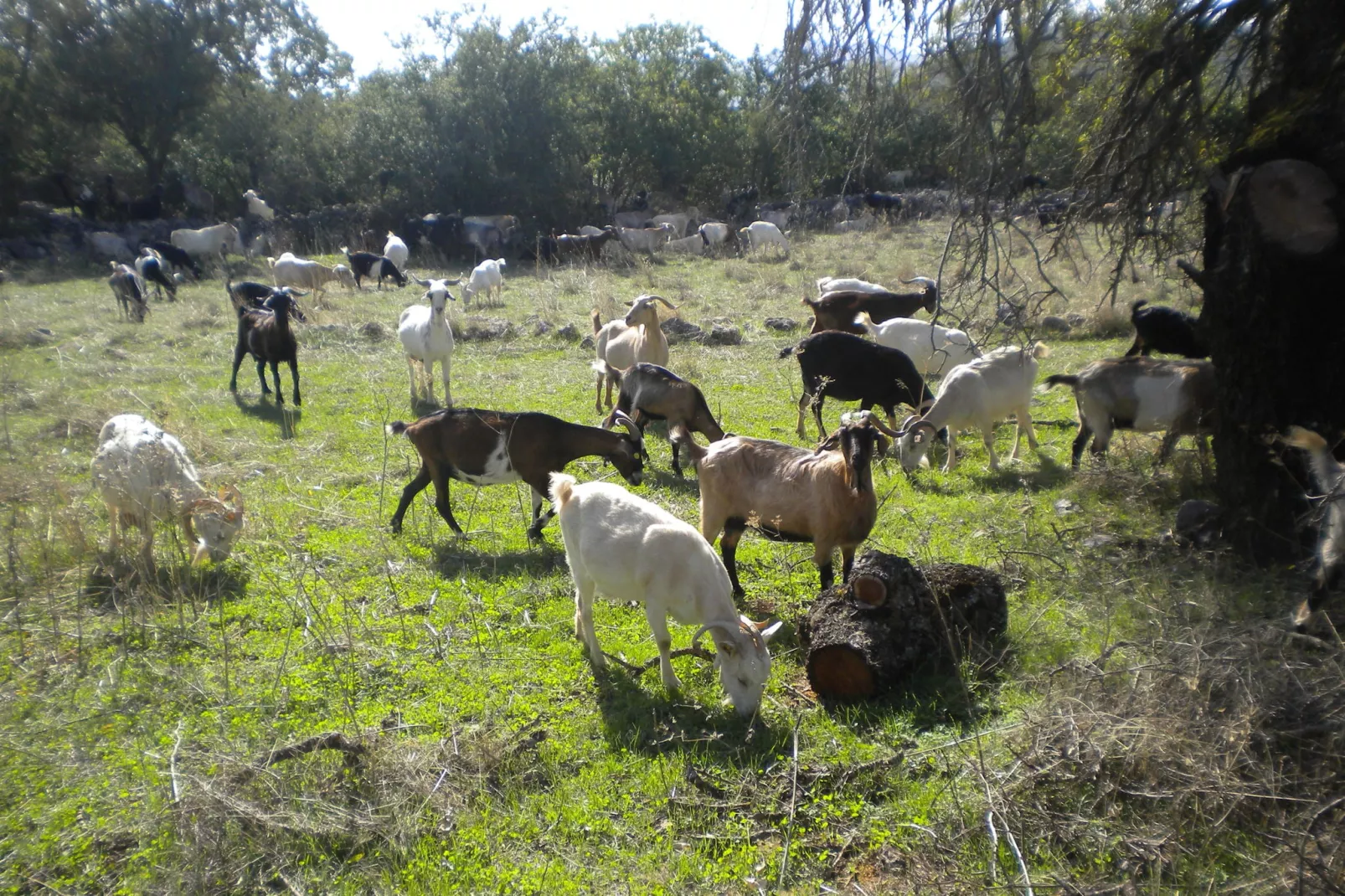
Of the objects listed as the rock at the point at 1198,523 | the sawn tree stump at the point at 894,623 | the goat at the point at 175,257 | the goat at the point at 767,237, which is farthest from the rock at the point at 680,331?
the goat at the point at 175,257

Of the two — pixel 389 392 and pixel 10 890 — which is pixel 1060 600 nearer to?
pixel 10 890

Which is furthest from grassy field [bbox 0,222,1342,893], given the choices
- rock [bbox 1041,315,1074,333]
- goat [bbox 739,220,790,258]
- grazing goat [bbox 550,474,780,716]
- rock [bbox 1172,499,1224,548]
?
goat [bbox 739,220,790,258]

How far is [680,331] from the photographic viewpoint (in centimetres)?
1531

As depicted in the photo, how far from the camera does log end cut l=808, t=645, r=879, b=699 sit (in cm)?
466

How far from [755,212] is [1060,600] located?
31404mm

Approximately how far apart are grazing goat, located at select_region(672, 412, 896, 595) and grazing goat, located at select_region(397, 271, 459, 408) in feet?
19.9

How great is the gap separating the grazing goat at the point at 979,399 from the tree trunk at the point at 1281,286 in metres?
2.57

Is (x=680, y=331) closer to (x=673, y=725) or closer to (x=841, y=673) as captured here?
(x=841, y=673)

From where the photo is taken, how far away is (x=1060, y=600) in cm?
559

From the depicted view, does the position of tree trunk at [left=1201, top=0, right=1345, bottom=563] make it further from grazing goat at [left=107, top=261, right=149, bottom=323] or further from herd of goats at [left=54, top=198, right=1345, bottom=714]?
grazing goat at [left=107, top=261, right=149, bottom=323]

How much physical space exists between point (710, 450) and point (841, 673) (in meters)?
2.22

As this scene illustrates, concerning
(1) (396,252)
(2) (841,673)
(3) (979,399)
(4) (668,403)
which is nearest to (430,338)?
(4) (668,403)

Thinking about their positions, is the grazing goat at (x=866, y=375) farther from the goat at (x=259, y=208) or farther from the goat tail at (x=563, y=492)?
the goat at (x=259, y=208)

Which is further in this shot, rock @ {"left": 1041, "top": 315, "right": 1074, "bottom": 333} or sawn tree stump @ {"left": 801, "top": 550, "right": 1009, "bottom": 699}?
rock @ {"left": 1041, "top": 315, "right": 1074, "bottom": 333}
